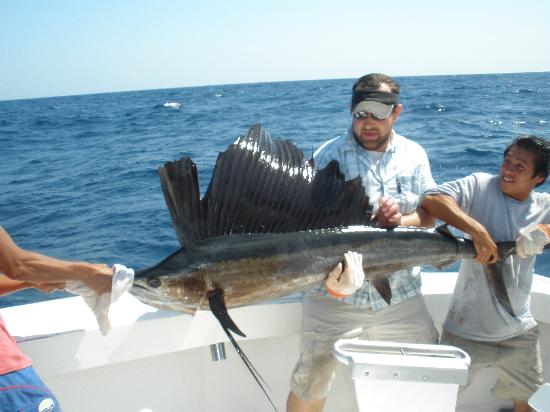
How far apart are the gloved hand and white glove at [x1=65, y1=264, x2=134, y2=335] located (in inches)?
29.7

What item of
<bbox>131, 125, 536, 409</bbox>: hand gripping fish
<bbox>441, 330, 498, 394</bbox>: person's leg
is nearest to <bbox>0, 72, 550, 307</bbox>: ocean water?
<bbox>441, 330, 498, 394</bbox>: person's leg

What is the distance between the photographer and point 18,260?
150 cm

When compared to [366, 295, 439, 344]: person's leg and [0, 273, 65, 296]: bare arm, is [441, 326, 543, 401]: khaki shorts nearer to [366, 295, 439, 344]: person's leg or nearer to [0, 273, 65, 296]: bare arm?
[366, 295, 439, 344]: person's leg

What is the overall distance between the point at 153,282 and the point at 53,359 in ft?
2.36

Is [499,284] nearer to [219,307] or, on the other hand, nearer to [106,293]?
[219,307]

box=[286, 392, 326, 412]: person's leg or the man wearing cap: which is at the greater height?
the man wearing cap

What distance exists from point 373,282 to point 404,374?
0.52 metres

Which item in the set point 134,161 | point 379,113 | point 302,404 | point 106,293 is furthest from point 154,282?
point 134,161

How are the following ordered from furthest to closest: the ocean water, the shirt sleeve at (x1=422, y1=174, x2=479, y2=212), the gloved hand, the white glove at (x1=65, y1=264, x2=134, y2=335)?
the ocean water → the shirt sleeve at (x1=422, y1=174, x2=479, y2=212) → the gloved hand → the white glove at (x1=65, y1=264, x2=134, y2=335)

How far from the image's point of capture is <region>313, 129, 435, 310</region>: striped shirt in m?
2.37

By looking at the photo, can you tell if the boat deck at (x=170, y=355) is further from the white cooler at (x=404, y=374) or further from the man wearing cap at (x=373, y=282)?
the white cooler at (x=404, y=374)

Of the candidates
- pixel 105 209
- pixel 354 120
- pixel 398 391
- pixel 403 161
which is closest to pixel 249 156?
pixel 354 120

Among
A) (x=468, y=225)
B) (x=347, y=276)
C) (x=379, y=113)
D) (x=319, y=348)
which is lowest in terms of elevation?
(x=319, y=348)

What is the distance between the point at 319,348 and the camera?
2273 mm
